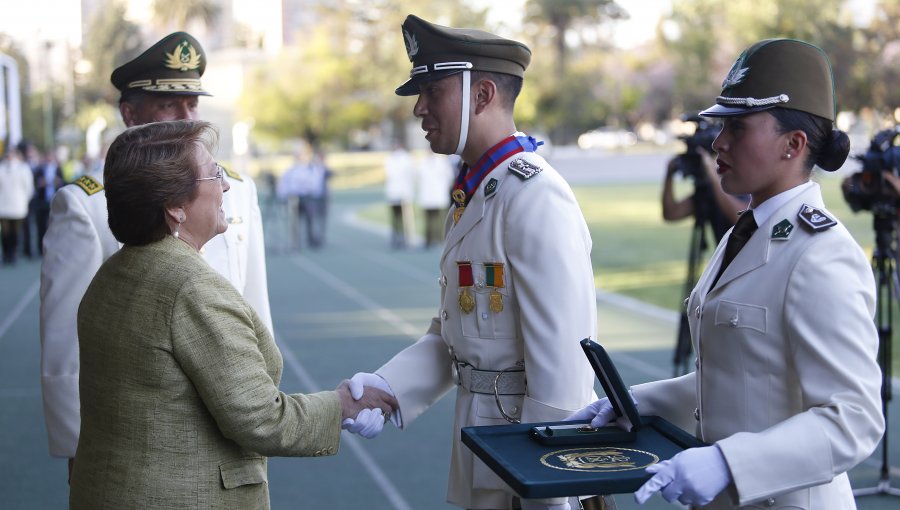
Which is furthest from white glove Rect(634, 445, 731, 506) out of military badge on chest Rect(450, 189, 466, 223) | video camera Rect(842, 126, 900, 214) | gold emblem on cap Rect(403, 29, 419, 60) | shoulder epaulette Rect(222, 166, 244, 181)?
video camera Rect(842, 126, 900, 214)

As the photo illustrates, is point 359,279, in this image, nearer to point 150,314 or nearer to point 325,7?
point 150,314

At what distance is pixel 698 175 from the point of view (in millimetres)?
6820

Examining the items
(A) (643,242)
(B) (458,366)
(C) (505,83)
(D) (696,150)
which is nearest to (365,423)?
(B) (458,366)

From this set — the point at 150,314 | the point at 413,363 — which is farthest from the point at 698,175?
the point at 150,314

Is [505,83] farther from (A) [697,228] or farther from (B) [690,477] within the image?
(A) [697,228]

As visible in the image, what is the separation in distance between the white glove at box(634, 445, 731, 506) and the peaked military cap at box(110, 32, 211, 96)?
231cm

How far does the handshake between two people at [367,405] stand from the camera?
2.88 m

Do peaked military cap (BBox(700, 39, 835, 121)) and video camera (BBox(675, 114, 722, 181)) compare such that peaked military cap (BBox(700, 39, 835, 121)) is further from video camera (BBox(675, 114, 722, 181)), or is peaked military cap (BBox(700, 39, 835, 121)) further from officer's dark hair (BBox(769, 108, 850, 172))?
video camera (BBox(675, 114, 722, 181))

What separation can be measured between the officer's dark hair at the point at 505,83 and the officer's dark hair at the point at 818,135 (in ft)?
3.19

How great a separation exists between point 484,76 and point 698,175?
160 inches

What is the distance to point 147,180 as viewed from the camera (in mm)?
2402

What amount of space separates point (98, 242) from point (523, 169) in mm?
1417

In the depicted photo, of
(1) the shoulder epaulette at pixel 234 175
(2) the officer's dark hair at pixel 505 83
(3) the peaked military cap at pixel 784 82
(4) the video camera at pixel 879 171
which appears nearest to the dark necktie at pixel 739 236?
(3) the peaked military cap at pixel 784 82

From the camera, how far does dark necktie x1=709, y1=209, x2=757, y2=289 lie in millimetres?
2398
